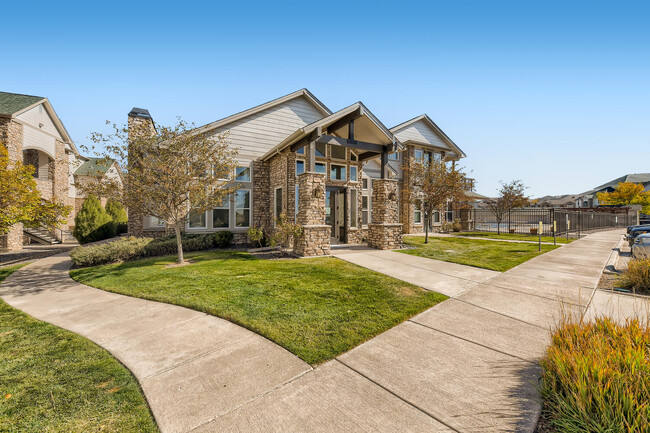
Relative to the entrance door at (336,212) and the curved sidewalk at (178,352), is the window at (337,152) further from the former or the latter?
the curved sidewalk at (178,352)

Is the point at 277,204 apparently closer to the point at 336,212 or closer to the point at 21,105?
the point at 336,212

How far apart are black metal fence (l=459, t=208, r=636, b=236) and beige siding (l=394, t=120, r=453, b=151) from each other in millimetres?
6709

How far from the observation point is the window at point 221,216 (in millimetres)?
13223

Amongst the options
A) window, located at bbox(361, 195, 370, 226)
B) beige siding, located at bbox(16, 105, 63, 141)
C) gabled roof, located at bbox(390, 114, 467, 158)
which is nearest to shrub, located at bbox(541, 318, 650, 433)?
window, located at bbox(361, 195, 370, 226)

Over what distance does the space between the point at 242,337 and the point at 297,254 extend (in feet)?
20.8

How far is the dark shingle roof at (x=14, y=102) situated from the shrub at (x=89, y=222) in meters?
5.51

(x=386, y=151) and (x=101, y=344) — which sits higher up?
(x=386, y=151)

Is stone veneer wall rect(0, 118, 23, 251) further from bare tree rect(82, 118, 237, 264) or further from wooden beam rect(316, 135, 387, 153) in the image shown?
wooden beam rect(316, 135, 387, 153)

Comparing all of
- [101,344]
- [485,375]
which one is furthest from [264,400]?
[101,344]

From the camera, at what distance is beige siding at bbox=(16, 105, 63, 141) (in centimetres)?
1550

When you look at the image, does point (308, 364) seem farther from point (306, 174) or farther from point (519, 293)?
point (306, 174)

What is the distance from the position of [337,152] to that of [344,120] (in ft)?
7.39

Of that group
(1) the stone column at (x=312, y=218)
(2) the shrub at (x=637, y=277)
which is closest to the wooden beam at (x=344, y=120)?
(1) the stone column at (x=312, y=218)

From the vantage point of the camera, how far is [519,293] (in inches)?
232
